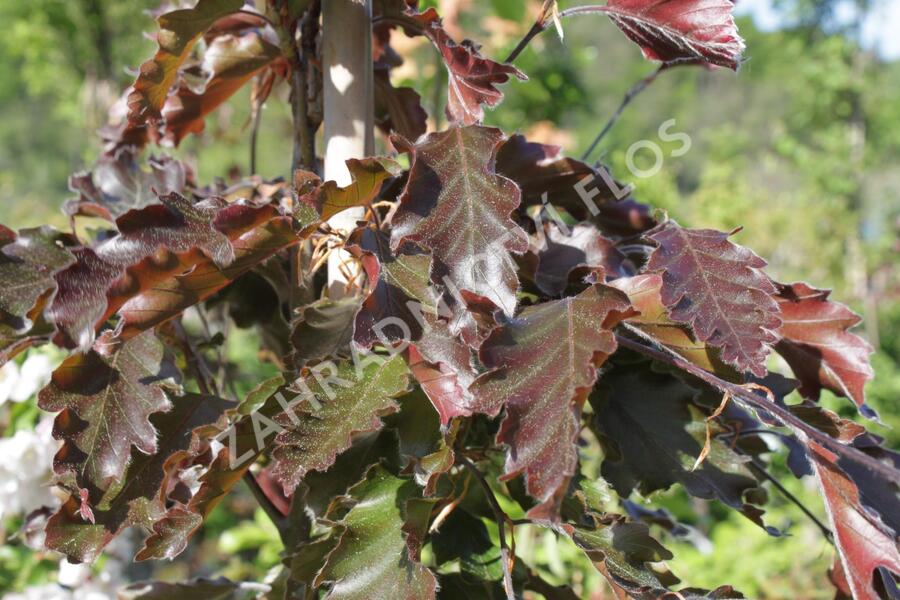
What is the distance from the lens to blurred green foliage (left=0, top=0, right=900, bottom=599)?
108 inches

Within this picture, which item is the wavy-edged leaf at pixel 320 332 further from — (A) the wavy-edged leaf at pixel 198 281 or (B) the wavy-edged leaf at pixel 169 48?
(B) the wavy-edged leaf at pixel 169 48

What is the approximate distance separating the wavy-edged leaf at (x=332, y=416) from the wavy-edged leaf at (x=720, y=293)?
25cm

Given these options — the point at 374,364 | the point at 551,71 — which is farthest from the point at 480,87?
the point at 551,71

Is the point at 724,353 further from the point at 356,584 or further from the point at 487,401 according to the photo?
Result: the point at 356,584

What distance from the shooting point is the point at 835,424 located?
702mm

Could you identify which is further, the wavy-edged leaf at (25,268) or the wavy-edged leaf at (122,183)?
the wavy-edged leaf at (122,183)

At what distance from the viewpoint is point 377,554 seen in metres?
0.69

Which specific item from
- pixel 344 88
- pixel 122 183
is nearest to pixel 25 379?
pixel 122 183

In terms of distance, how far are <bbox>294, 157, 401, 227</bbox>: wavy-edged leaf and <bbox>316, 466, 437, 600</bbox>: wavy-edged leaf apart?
10.1 inches

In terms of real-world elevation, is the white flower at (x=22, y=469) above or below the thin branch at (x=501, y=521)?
below

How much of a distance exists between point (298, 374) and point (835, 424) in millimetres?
501

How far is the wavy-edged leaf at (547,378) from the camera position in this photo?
53 centimetres

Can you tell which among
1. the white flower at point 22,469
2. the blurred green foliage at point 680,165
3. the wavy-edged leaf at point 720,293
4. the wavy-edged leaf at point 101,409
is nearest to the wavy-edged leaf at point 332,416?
the wavy-edged leaf at point 101,409

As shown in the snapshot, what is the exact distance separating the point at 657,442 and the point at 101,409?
553mm
